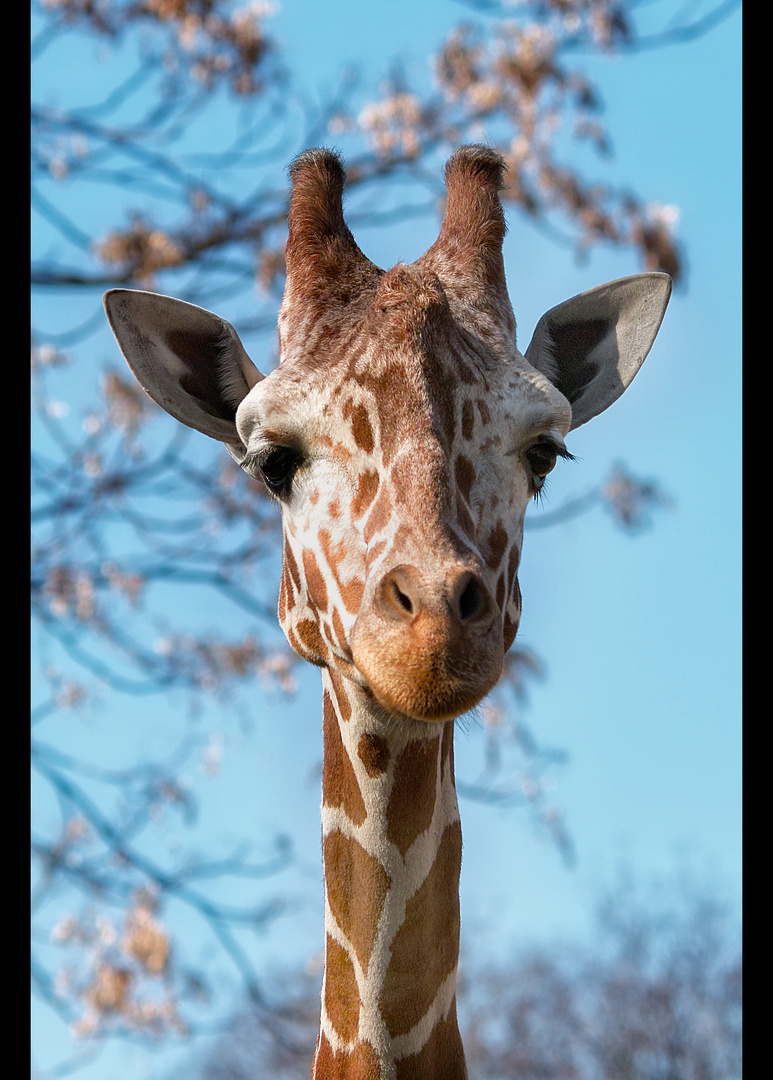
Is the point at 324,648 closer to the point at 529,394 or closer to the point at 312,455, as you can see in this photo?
the point at 312,455

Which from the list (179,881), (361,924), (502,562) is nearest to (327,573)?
(502,562)

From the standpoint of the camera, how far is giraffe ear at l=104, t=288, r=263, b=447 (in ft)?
15.2

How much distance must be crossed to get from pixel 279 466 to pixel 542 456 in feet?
2.83

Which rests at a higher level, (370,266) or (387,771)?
(370,266)

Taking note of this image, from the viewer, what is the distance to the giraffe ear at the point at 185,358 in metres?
4.62

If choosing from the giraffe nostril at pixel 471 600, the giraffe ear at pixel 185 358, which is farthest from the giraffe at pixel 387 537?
the giraffe ear at pixel 185 358

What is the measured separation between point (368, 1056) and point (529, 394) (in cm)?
213

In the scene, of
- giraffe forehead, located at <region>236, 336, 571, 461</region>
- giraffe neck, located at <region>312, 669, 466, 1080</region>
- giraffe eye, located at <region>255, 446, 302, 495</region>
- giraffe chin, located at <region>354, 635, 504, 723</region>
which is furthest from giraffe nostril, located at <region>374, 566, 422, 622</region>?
giraffe eye, located at <region>255, 446, 302, 495</region>

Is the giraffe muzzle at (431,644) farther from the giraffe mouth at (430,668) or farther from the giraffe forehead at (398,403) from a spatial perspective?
the giraffe forehead at (398,403)

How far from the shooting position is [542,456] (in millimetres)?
4164

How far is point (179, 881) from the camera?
11.8m

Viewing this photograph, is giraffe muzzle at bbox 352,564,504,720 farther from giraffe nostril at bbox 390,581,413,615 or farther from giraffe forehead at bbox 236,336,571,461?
giraffe forehead at bbox 236,336,571,461

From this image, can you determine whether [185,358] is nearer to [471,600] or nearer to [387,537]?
[387,537]
